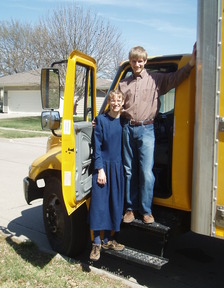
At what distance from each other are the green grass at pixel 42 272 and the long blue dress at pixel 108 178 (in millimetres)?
511

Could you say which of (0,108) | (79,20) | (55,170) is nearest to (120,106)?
(55,170)

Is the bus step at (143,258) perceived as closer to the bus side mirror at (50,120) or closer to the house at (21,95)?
the bus side mirror at (50,120)

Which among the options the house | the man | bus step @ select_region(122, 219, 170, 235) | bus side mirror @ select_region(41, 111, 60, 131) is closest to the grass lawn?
the house

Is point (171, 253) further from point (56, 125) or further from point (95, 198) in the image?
point (56, 125)

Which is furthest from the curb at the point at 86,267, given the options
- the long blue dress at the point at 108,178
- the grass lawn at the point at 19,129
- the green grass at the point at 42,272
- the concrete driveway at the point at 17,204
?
the grass lawn at the point at 19,129

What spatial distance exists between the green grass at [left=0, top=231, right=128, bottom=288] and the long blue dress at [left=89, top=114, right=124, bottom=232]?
0.51 metres

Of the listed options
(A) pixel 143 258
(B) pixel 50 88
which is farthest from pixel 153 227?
(B) pixel 50 88

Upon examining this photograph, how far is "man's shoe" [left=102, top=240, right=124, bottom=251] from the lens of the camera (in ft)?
12.4

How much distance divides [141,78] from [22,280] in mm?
2291

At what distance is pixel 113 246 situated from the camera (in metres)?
3.80

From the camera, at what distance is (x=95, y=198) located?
3758mm

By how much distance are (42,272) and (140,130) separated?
1.77m

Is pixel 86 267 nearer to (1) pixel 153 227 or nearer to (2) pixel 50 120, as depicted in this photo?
(1) pixel 153 227

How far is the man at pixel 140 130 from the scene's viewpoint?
11.8ft
